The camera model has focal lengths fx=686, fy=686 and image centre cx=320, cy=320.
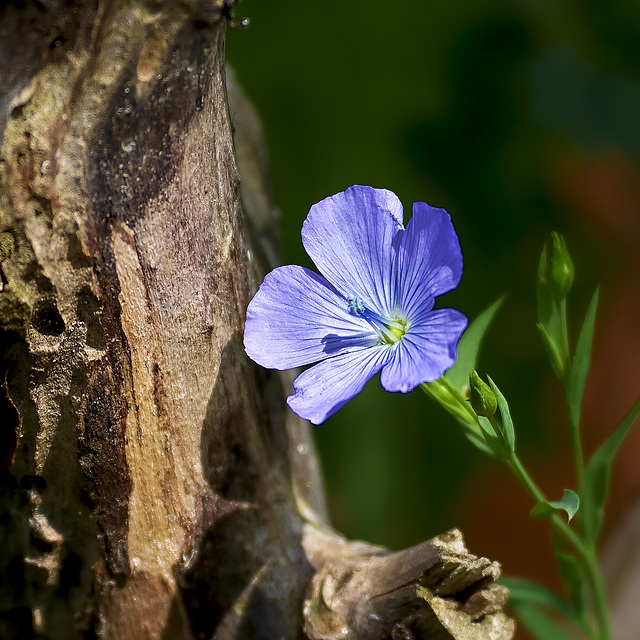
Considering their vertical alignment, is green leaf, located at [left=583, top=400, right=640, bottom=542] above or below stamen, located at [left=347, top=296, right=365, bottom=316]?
below

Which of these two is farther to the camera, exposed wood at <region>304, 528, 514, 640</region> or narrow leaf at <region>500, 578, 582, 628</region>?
narrow leaf at <region>500, 578, 582, 628</region>

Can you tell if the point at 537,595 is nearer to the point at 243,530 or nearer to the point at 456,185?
the point at 243,530

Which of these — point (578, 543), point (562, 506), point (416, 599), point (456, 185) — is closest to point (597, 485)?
point (578, 543)

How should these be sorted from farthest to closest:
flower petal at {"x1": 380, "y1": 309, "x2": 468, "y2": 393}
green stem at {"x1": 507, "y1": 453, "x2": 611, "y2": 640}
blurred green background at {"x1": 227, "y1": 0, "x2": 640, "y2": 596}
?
1. blurred green background at {"x1": 227, "y1": 0, "x2": 640, "y2": 596}
2. green stem at {"x1": 507, "y1": 453, "x2": 611, "y2": 640}
3. flower petal at {"x1": 380, "y1": 309, "x2": 468, "y2": 393}

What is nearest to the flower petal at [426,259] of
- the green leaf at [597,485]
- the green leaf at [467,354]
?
the green leaf at [467,354]

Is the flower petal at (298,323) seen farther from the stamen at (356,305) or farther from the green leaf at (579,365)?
the green leaf at (579,365)

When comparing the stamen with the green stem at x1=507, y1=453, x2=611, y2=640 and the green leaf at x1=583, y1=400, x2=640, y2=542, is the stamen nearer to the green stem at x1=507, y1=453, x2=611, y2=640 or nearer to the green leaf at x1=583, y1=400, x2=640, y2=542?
the green stem at x1=507, y1=453, x2=611, y2=640

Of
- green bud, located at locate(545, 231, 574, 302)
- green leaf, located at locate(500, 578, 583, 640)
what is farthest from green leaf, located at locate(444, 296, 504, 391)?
green leaf, located at locate(500, 578, 583, 640)
